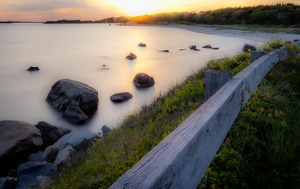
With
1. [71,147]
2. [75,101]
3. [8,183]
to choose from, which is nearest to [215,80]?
[71,147]

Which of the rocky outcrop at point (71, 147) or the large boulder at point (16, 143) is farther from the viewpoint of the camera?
the large boulder at point (16, 143)

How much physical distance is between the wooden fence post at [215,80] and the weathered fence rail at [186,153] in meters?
0.60

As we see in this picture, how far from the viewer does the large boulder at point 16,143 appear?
29.1 ft

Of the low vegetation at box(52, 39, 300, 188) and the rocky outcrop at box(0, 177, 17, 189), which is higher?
the low vegetation at box(52, 39, 300, 188)

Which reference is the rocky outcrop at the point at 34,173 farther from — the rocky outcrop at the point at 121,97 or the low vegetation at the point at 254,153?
the rocky outcrop at the point at 121,97

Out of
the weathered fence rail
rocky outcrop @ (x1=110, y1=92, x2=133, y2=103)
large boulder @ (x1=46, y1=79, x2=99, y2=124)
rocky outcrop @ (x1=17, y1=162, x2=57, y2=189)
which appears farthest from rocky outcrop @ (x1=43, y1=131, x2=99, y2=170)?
rocky outcrop @ (x1=110, y1=92, x2=133, y2=103)

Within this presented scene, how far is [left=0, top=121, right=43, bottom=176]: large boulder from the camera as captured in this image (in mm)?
8859

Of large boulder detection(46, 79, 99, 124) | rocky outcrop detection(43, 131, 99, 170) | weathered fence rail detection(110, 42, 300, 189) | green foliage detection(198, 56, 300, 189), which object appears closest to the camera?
weathered fence rail detection(110, 42, 300, 189)

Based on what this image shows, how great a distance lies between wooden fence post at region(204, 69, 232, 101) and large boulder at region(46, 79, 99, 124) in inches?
434

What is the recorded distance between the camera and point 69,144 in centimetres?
864

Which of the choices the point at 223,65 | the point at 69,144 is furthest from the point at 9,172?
the point at 223,65

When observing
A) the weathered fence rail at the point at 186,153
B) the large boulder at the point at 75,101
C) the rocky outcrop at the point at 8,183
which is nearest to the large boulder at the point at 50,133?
the large boulder at the point at 75,101

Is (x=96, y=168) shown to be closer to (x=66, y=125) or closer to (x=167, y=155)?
(x=167, y=155)

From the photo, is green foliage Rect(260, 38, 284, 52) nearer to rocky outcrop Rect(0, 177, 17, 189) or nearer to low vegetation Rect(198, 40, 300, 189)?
low vegetation Rect(198, 40, 300, 189)
